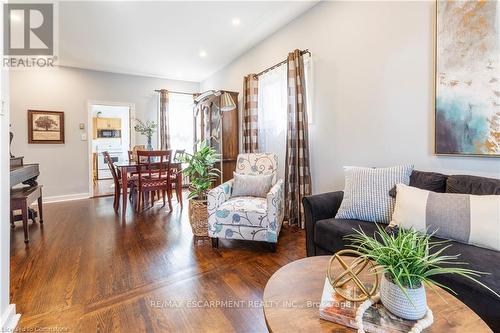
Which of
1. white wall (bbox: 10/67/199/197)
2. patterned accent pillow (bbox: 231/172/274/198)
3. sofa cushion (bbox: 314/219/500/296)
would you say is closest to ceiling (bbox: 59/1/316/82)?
white wall (bbox: 10/67/199/197)

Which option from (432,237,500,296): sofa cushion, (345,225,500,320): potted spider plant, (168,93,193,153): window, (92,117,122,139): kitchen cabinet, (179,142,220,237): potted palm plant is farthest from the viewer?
(92,117,122,139): kitchen cabinet

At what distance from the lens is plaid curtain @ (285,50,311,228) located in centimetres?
292

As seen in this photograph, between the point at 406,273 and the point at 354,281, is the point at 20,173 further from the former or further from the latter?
the point at 406,273

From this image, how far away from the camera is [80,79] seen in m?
4.84

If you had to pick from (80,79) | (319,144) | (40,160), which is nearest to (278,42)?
(319,144)

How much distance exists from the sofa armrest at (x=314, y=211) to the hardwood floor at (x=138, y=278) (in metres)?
0.36


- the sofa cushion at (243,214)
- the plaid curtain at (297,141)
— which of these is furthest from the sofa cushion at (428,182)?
the plaid curtain at (297,141)

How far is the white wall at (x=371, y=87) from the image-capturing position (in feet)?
6.36

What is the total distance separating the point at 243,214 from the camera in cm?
237

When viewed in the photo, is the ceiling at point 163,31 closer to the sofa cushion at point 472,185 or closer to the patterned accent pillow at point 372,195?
the patterned accent pillow at point 372,195

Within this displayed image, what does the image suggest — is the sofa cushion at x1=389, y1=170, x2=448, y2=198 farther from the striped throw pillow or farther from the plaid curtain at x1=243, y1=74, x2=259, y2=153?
the plaid curtain at x1=243, y1=74, x2=259, y2=153

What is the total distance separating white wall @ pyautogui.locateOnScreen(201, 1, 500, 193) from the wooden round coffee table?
128cm

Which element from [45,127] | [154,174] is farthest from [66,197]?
[154,174]

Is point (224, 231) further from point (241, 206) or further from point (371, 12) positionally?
point (371, 12)
